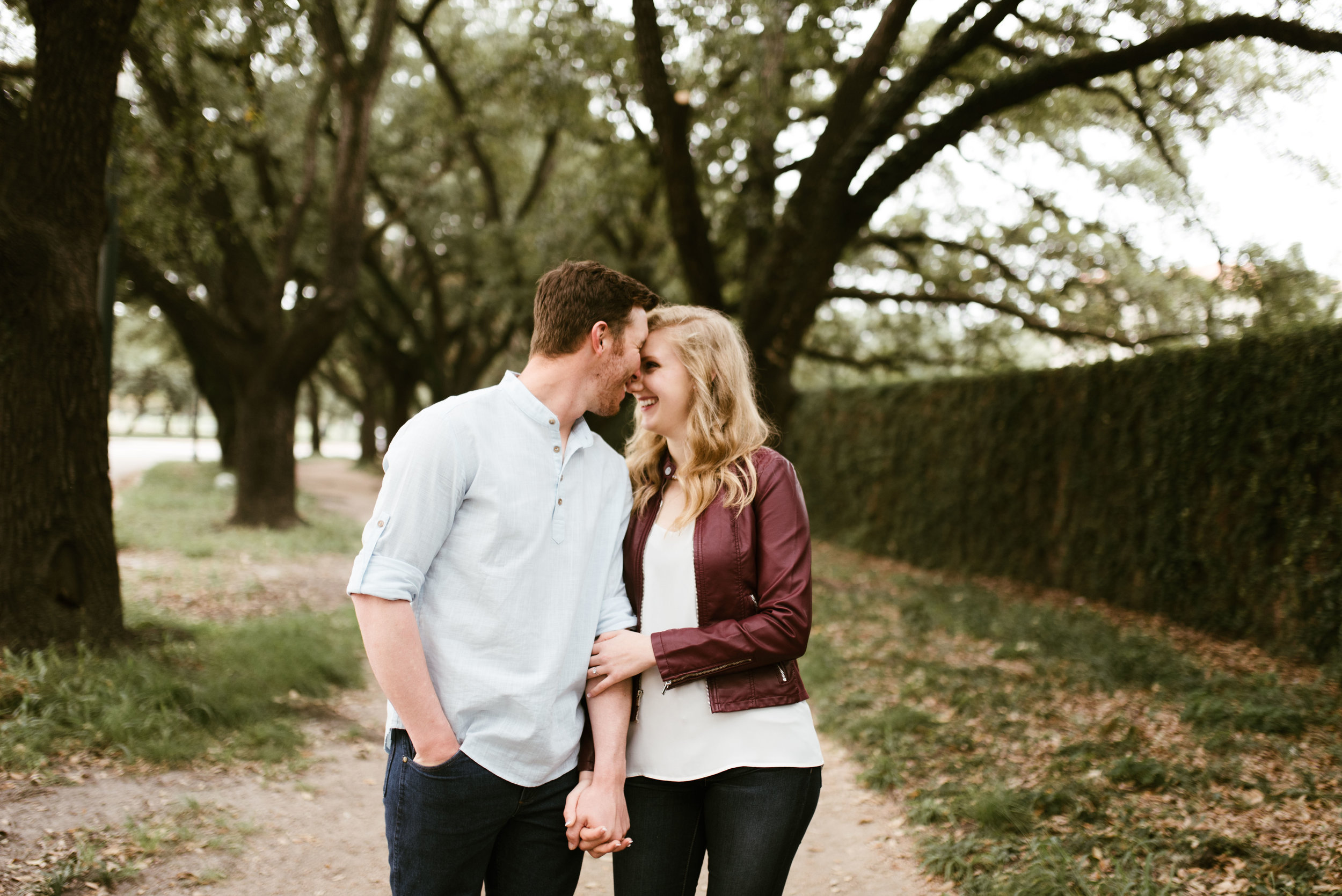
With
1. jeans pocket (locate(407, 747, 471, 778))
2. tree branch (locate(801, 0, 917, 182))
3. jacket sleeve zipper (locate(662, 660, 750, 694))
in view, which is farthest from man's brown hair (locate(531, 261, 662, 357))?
tree branch (locate(801, 0, 917, 182))

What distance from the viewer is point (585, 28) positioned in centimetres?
1128

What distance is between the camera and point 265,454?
46.4ft

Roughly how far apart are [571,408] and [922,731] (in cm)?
471

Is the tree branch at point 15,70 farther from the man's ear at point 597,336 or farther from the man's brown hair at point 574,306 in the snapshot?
the man's ear at point 597,336

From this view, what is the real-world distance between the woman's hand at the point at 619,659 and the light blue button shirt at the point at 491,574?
0.03 meters

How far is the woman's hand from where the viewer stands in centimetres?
212

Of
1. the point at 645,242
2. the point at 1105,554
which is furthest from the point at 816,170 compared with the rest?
the point at 645,242

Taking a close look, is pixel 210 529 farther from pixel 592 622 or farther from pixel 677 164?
pixel 592 622

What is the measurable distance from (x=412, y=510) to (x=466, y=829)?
0.71 meters

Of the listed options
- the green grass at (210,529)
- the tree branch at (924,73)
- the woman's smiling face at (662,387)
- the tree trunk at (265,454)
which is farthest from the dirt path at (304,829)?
the tree trunk at (265,454)

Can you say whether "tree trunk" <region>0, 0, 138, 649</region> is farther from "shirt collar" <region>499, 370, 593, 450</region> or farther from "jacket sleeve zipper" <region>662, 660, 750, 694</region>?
"jacket sleeve zipper" <region>662, 660, 750, 694</region>

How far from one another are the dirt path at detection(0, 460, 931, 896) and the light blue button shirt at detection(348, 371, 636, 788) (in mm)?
2586

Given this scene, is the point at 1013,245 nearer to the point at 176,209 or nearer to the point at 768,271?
the point at 768,271

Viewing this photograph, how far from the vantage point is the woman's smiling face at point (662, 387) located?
7.95 feet
